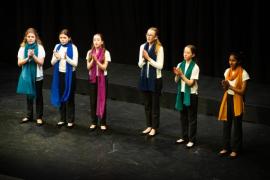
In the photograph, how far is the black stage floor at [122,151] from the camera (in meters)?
6.23

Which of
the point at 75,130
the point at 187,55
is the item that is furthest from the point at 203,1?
the point at 75,130

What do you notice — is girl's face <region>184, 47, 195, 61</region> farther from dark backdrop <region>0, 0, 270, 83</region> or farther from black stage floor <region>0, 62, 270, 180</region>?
dark backdrop <region>0, 0, 270, 83</region>

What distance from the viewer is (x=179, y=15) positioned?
9.11m

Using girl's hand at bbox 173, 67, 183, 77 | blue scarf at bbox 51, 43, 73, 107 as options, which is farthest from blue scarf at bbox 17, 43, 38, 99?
girl's hand at bbox 173, 67, 183, 77

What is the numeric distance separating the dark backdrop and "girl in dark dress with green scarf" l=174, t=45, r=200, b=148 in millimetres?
1989

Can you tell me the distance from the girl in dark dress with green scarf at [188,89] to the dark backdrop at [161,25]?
1.99 metres

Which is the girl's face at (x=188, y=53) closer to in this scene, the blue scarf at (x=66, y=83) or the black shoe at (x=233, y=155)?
the black shoe at (x=233, y=155)

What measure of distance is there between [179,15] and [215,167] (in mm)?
3431

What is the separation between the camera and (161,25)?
30.7ft

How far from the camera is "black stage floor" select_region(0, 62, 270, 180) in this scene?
20.4 feet

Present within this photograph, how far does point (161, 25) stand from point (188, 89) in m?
2.80

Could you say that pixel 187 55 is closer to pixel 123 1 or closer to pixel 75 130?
pixel 75 130

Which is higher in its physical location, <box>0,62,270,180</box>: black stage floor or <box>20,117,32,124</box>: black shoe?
<box>20,117,32,124</box>: black shoe

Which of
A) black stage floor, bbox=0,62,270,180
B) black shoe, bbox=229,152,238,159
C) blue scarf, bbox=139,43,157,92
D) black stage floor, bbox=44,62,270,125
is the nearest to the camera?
black stage floor, bbox=0,62,270,180
